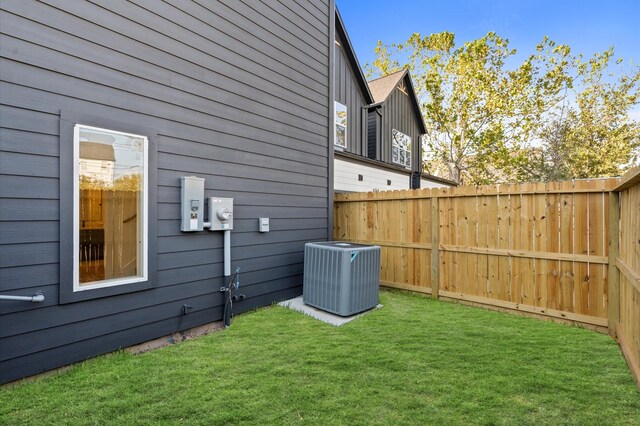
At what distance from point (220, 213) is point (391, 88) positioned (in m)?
10.4

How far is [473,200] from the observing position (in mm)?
4879

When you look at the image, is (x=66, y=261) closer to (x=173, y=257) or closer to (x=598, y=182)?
(x=173, y=257)

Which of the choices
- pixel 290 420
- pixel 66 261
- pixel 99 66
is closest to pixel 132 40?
pixel 99 66

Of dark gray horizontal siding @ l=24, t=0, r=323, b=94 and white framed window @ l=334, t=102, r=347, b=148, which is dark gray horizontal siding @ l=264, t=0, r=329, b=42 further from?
white framed window @ l=334, t=102, r=347, b=148

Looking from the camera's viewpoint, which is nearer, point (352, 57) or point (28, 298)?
point (28, 298)

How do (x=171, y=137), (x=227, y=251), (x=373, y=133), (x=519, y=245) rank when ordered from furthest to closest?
(x=373, y=133), (x=519, y=245), (x=227, y=251), (x=171, y=137)

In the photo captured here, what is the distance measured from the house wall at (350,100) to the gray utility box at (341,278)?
6.30 meters

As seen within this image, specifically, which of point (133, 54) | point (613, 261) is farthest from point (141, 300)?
point (613, 261)

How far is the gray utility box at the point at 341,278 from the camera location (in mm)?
4199

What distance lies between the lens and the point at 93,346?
A: 9.57ft

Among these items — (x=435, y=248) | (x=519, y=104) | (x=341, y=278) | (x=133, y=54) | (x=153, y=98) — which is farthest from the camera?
(x=519, y=104)

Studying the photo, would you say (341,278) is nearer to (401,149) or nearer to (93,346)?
(93,346)

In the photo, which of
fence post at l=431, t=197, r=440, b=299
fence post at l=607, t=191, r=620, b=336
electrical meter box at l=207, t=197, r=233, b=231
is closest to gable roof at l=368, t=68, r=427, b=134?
fence post at l=431, t=197, r=440, b=299

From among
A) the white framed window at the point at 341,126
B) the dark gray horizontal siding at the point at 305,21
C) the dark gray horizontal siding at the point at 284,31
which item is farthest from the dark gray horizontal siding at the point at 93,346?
the white framed window at the point at 341,126
